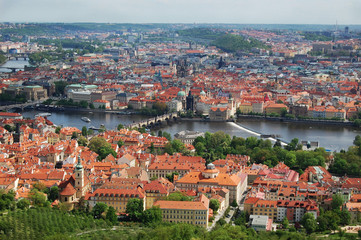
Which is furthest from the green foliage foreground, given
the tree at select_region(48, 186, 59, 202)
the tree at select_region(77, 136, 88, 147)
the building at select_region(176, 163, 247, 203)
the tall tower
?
the tree at select_region(77, 136, 88, 147)

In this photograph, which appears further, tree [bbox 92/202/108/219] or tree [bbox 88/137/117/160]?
tree [bbox 88/137/117/160]

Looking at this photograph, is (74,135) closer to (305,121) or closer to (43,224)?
(43,224)

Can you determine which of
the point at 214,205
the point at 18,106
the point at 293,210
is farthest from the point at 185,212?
the point at 18,106

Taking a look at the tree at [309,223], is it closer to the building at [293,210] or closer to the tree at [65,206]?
the building at [293,210]

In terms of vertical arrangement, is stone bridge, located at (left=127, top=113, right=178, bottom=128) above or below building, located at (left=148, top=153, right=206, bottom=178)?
below

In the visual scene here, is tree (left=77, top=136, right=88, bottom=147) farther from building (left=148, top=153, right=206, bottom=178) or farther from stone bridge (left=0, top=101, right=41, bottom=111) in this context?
stone bridge (left=0, top=101, right=41, bottom=111)

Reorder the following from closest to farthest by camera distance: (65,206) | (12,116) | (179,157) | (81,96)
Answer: (65,206) → (179,157) → (12,116) → (81,96)
